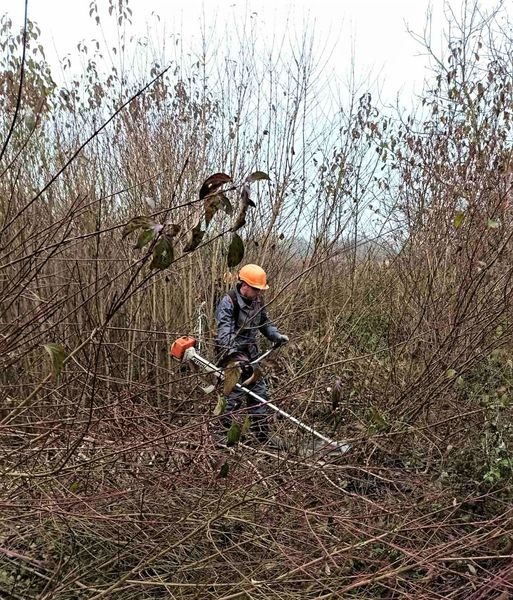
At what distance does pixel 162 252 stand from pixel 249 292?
3.28m

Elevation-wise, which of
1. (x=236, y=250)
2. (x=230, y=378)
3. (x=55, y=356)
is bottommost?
(x=230, y=378)

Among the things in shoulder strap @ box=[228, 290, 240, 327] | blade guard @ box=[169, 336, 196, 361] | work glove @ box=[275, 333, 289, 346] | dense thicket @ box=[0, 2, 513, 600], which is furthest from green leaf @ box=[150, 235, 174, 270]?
shoulder strap @ box=[228, 290, 240, 327]

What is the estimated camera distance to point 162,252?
1.61m

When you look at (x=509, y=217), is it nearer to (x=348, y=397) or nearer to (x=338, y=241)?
(x=348, y=397)

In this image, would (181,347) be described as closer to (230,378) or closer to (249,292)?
(230,378)

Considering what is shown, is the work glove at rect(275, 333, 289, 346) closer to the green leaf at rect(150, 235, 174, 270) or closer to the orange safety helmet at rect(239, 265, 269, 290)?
the orange safety helmet at rect(239, 265, 269, 290)

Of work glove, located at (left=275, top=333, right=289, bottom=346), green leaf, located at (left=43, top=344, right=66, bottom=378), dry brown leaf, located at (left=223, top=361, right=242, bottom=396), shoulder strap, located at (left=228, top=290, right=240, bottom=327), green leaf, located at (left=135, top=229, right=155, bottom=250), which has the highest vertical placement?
green leaf, located at (left=135, top=229, right=155, bottom=250)

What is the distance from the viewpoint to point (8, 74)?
14.6 ft

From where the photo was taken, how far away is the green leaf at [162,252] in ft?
5.23

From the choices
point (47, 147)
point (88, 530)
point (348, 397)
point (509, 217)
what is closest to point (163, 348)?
point (348, 397)

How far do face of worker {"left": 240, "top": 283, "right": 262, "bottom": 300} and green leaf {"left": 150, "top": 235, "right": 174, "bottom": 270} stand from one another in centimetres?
322

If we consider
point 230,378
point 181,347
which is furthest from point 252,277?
point 230,378

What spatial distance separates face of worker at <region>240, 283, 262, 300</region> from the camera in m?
4.87

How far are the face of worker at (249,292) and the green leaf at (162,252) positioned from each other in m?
3.22
